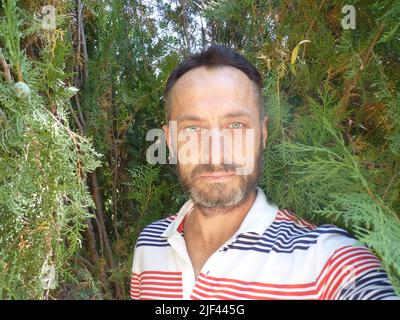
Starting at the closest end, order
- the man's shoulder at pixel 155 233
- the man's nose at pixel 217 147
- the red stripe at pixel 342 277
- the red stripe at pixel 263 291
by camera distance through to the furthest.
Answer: the red stripe at pixel 342 277 → the red stripe at pixel 263 291 → the man's nose at pixel 217 147 → the man's shoulder at pixel 155 233

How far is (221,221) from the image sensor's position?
94 cm

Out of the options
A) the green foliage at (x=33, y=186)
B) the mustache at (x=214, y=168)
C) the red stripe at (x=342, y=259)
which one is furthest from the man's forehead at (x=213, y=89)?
the red stripe at (x=342, y=259)

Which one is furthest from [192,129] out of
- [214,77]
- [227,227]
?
[227,227]

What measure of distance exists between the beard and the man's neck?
2 centimetres

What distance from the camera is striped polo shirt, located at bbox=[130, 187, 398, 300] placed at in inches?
26.6

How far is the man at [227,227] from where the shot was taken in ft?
2.51

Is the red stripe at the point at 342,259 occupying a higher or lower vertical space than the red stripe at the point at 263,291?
higher

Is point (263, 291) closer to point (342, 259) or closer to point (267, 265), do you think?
point (267, 265)

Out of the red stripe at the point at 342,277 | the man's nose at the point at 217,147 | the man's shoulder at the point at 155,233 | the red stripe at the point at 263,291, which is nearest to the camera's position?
the red stripe at the point at 342,277

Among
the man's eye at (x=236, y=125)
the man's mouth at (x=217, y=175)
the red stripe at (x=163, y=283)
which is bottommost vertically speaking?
the red stripe at (x=163, y=283)

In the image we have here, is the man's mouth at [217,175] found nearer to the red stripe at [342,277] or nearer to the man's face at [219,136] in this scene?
the man's face at [219,136]

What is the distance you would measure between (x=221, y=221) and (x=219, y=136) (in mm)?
202
